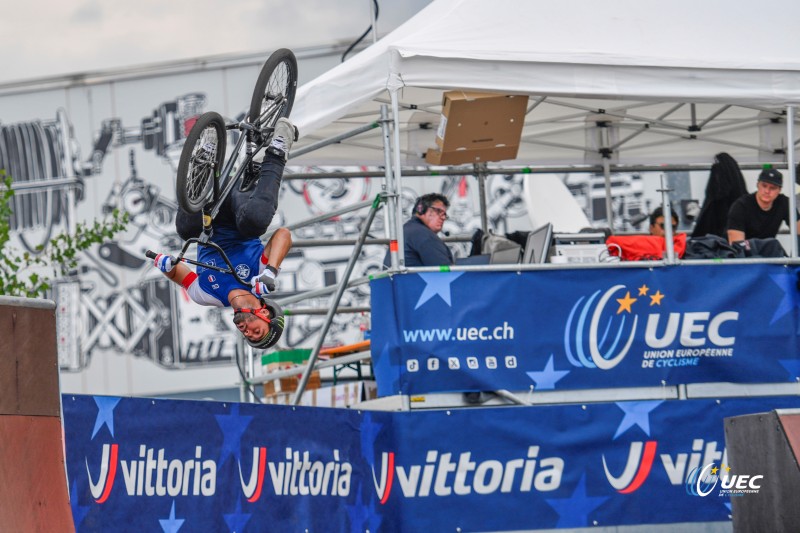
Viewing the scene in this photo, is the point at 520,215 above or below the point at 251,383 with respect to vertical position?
above

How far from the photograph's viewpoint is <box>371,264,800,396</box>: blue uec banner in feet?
29.6

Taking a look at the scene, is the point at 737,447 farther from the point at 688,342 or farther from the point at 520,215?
the point at 520,215

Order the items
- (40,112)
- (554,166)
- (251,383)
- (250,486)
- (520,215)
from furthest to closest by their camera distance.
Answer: (40,112)
(520,215)
(554,166)
(251,383)
(250,486)

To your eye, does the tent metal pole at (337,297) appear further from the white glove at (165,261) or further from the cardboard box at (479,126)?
the white glove at (165,261)

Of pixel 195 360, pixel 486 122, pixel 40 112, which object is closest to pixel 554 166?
pixel 486 122

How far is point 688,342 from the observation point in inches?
374

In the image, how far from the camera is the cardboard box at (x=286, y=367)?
12266 mm

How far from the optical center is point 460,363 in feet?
29.8

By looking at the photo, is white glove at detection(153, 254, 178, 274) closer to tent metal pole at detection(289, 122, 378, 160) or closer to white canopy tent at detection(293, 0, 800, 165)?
white canopy tent at detection(293, 0, 800, 165)

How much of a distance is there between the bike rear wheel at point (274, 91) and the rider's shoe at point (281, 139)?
142 mm

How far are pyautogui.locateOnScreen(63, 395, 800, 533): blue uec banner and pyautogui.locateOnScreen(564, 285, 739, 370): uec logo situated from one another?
0.40 m

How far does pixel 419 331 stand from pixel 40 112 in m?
10.6
